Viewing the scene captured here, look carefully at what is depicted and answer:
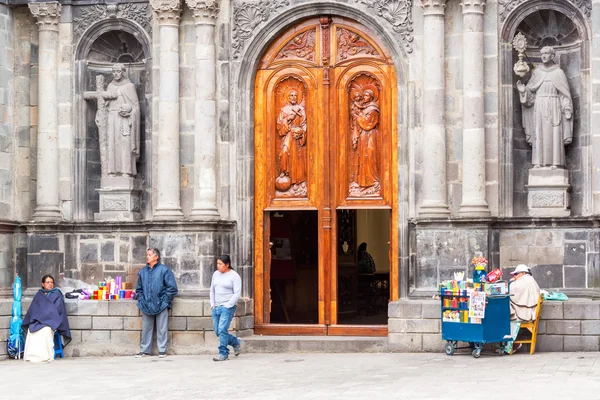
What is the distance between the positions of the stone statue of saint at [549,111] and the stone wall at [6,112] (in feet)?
28.4

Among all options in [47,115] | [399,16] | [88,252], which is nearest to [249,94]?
[399,16]

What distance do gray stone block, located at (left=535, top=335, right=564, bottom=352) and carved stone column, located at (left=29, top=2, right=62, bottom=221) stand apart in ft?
27.5

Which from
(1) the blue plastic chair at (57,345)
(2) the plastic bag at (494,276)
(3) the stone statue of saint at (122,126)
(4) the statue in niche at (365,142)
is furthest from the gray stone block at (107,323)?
(2) the plastic bag at (494,276)

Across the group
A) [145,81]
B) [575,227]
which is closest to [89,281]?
[145,81]

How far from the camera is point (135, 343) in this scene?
2153 centimetres

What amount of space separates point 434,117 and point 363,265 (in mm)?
3653

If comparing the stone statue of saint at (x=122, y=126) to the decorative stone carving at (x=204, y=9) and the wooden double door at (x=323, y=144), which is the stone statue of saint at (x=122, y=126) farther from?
the wooden double door at (x=323, y=144)

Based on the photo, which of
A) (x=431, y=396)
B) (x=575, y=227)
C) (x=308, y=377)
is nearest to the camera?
(x=431, y=396)

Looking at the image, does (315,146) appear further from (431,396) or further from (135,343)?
(431,396)

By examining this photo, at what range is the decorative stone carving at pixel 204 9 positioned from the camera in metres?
21.8

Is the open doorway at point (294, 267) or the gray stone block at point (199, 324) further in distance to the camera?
the open doorway at point (294, 267)

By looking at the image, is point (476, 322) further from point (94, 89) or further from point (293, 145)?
point (94, 89)

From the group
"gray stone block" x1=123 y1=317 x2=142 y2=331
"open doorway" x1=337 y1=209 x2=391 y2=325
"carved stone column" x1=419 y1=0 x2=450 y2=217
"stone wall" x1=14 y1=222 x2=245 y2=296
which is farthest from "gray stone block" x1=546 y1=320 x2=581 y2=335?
"gray stone block" x1=123 y1=317 x2=142 y2=331

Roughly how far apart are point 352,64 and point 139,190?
427 cm
